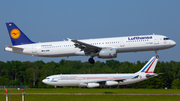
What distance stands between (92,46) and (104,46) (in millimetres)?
2169

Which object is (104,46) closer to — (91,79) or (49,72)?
(91,79)

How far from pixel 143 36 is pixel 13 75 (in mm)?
99133

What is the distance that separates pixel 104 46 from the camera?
43562mm

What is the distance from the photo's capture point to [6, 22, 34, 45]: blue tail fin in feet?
159

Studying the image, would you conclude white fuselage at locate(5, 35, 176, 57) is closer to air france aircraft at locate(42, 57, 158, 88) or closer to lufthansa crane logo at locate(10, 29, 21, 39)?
lufthansa crane logo at locate(10, 29, 21, 39)

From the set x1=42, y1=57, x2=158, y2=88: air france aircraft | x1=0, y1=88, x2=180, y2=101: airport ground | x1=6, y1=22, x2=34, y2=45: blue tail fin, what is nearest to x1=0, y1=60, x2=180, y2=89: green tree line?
x1=42, y1=57, x2=158, y2=88: air france aircraft

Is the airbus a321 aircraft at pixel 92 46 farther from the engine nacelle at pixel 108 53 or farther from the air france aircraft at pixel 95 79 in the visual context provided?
the air france aircraft at pixel 95 79

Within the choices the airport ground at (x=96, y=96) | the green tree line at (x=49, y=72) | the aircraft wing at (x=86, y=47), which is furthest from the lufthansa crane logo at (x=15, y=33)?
the green tree line at (x=49, y=72)

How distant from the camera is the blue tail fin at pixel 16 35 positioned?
48.4m

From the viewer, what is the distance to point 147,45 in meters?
42.0

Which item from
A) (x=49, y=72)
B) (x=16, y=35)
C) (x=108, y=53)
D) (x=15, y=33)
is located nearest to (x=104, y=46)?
(x=108, y=53)

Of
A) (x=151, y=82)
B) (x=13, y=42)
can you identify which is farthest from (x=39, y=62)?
(x=13, y=42)

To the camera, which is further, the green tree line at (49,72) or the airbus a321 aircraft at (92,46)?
the green tree line at (49,72)

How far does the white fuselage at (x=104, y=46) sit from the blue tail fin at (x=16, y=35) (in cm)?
135
